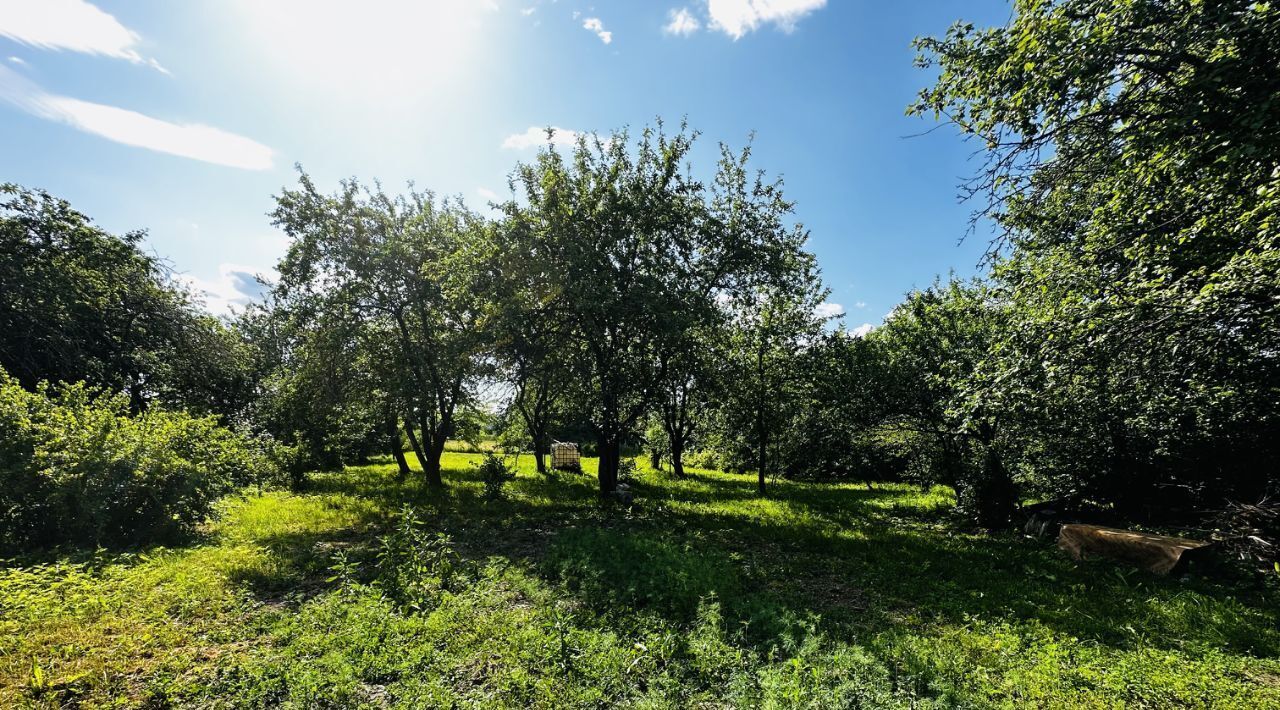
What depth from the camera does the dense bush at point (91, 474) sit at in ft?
32.2

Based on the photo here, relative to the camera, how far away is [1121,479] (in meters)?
13.5

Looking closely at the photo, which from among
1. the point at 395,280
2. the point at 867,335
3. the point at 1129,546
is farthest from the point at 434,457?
the point at 1129,546

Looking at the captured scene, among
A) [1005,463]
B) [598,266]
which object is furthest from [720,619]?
[1005,463]

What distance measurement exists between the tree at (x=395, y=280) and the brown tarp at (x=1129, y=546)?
16.3m

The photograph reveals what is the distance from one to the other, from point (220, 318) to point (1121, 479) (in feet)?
147

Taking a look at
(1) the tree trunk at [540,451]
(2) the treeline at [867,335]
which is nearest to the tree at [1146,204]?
(2) the treeline at [867,335]

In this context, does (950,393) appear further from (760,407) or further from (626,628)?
(626,628)

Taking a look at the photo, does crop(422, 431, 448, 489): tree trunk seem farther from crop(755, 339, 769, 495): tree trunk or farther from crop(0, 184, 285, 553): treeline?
crop(755, 339, 769, 495): tree trunk

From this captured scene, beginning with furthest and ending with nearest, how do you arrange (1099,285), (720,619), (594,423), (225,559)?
1. (594,423)
2. (225,559)
3. (1099,285)
4. (720,619)

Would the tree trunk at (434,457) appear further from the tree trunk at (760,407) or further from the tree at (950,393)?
the tree at (950,393)

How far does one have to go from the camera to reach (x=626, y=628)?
22.2ft

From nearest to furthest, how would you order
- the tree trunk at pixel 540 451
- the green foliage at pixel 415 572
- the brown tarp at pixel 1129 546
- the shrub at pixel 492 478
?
the green foliage at pixel 415 572 < the brown tarp at pixel 1129 546 < the shrub at pixel 492 478 < the tree trunk at pixel 540 451

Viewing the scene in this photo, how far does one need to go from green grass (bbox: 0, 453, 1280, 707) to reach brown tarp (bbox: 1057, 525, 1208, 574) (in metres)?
0.43

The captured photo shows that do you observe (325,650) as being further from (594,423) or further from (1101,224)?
(1101,224)
